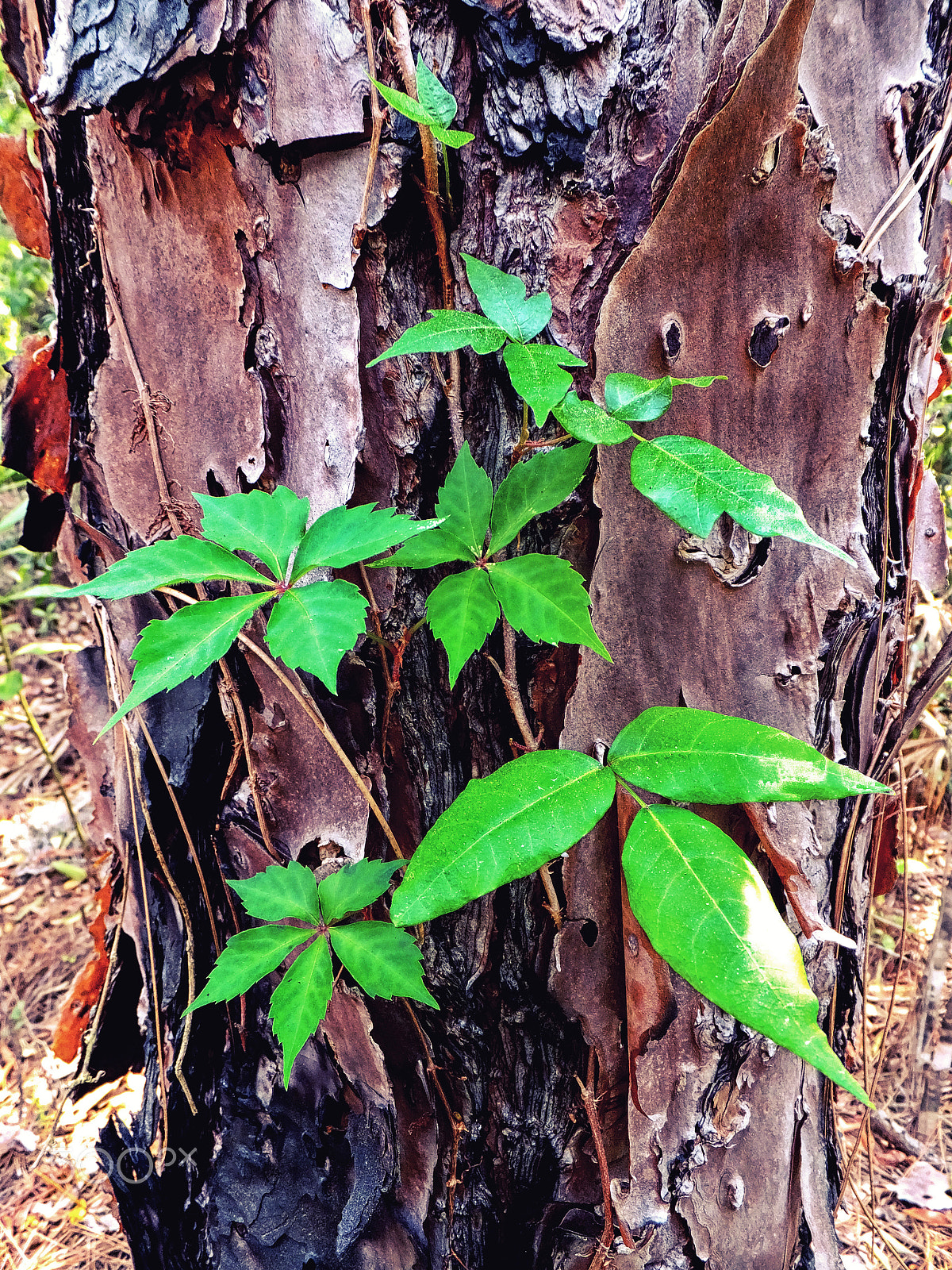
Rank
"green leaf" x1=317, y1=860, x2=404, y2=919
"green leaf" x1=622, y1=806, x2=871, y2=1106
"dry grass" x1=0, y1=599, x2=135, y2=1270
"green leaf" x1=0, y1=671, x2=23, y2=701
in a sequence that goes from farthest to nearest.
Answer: "green leaf" x1=0, y1=671, x2=23, y2=701 < "dry grass" x1=0, y1=599, x2=135, y2=1270 < "green leaf" x1=317, y1=860, x2=404, y2=919 < "green leaf" x1=622, y1=806, x2=871, y2=1106

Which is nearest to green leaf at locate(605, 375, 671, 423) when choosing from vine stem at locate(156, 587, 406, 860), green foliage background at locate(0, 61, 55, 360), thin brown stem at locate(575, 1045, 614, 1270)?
vine stem at locate(156, 587, 406, 860)

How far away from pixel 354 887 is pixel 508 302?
67 centimetres

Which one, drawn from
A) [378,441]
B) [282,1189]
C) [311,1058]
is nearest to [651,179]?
[378,441]

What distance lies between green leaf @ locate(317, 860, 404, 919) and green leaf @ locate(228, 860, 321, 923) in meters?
0.02

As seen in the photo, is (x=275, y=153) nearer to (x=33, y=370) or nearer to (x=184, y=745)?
(x=33, y=370)

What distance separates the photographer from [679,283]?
2.56 feet

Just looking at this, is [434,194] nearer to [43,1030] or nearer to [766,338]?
[766,338]

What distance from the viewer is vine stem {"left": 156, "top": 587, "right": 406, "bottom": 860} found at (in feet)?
2.89

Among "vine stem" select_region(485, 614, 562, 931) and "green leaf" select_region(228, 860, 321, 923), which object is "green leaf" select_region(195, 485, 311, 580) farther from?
"green leaf" select_region(228, 860, 321, 923)

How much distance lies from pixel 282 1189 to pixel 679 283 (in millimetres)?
1294

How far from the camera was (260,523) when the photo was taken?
0.74m

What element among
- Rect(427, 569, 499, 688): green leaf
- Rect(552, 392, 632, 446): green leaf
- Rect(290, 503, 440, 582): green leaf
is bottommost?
Rect(427, 569, 499, 688): green leaf

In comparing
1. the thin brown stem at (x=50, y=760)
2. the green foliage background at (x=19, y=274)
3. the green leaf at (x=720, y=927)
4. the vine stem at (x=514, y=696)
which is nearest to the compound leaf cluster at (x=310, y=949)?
the vine stem at (x=514, y=696)

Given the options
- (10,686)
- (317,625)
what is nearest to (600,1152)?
(317,625)
